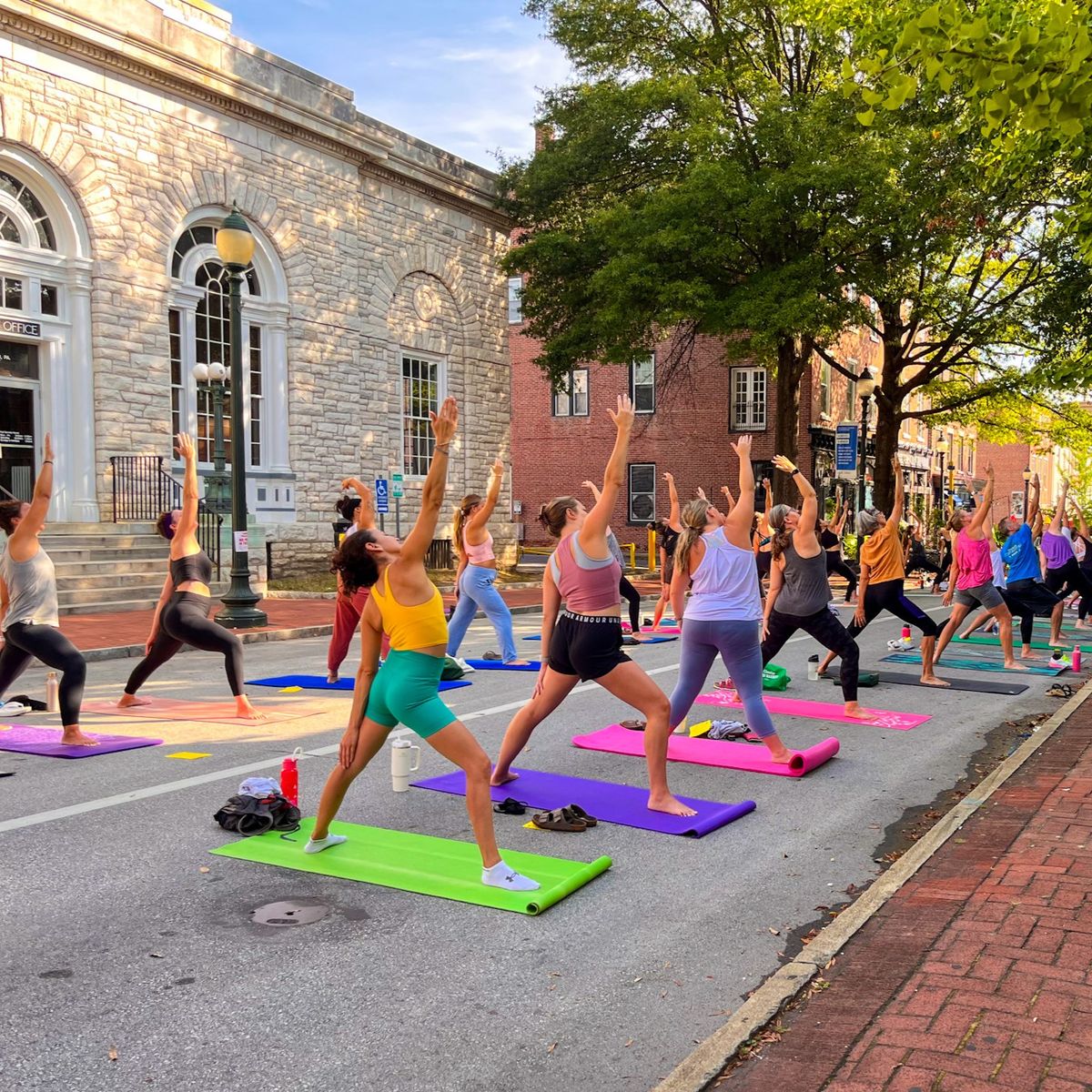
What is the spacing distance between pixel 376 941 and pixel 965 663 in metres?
10.1

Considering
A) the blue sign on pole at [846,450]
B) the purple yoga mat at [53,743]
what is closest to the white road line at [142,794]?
the purple yoga mat at [53,743]

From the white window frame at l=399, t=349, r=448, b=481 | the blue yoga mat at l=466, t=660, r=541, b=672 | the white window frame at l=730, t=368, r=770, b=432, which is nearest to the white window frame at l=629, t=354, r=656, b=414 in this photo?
the white window frame at l=730, t=368, r=770, b=432

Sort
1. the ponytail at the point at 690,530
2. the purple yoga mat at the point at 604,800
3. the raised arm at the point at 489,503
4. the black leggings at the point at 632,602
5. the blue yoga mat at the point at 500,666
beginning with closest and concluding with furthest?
the purple yoga mat at the point at 604,800 < the ponytail at the point at 690,530 < the raised arm at the point at 489,503 < the blue yoga mat at the point at 500,666 < the black leggings at the point at 632,602

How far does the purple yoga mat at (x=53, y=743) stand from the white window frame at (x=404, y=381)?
57.7ft

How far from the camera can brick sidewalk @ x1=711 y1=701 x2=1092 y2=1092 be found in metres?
3.05

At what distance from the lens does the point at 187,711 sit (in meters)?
9.21

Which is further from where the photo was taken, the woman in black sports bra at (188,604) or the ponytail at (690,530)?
the woman in black sports bra at (188,604)

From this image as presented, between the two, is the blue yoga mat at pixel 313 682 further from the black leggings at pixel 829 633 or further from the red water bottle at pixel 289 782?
the red water bottle at pixel 289 782

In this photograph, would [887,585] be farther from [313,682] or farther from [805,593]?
[313,682]

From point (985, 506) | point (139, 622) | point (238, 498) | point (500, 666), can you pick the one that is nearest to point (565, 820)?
point (500, 666)

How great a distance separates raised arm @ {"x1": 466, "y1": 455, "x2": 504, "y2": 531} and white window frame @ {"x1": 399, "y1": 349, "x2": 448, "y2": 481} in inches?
576

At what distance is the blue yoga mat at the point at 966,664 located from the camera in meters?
12.0

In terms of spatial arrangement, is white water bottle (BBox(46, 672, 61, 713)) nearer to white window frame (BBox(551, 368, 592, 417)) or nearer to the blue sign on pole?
the blue sign on pole

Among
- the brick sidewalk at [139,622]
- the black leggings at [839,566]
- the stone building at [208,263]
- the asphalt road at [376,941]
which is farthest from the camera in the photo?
the stone building at [208,263]
